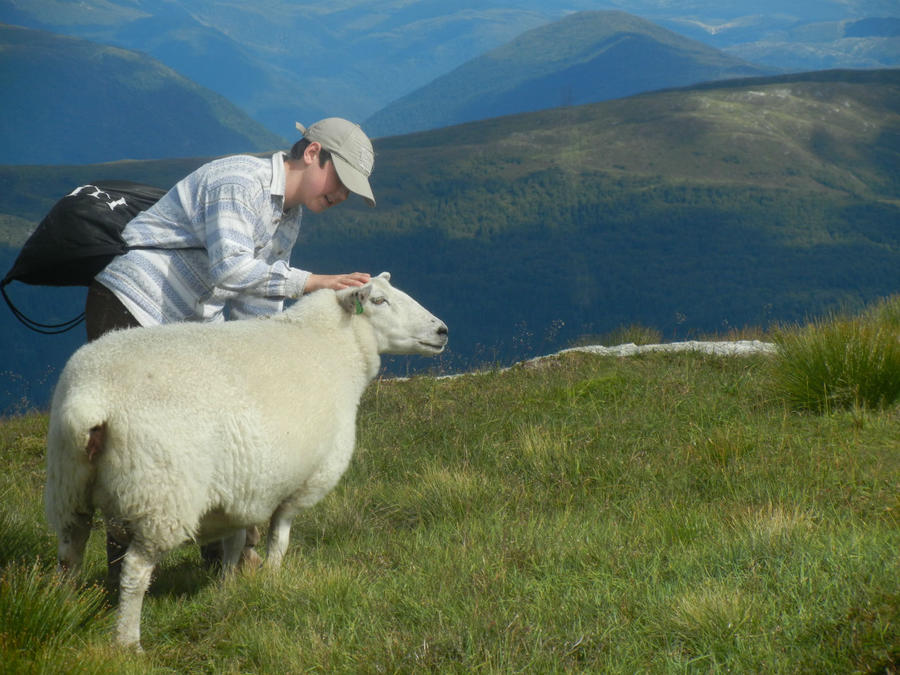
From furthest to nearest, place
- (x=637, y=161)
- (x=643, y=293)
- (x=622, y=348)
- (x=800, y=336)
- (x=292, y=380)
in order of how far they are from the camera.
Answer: (x=637, y=161) < (x=643, y=293) < (x=622, y=348) < (x=800, y=336) < (x=292, y=380)

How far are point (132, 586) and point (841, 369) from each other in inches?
223

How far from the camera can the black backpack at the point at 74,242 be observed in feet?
11.9

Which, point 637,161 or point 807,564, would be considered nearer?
point 807,564

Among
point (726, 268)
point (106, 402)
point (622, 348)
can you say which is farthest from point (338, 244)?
point (106, 402)

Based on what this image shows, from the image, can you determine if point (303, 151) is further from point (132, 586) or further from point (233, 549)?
point (132, 586)

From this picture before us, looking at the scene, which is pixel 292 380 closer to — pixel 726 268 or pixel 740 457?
pixel 740 457

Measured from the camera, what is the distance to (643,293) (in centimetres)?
10725

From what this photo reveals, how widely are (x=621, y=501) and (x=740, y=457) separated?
1.01 meters

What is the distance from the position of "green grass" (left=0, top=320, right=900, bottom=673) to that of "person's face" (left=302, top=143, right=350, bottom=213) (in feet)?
5.59

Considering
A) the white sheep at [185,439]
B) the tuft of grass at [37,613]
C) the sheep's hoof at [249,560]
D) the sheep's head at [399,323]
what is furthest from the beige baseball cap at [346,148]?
the tuft of grass at [37,613]

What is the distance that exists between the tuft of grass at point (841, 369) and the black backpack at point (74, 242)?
17.3 ft

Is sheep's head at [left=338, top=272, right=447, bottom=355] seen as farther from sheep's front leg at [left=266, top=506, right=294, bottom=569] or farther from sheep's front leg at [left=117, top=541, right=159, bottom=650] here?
sheep's front leg at [left=117, top=541, right=159, bottom=650]

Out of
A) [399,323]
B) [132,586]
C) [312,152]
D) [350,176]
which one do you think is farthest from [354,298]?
[132,586]

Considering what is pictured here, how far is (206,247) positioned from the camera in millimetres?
3723
